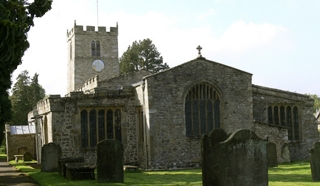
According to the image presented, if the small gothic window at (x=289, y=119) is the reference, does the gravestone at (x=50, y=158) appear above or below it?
below

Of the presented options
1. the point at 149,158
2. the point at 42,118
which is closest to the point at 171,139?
the point at 149,158

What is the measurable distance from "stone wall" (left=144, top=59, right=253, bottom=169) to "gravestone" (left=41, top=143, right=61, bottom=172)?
4.40 m

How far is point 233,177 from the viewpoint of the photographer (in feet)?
31.5

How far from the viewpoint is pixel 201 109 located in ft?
75.5

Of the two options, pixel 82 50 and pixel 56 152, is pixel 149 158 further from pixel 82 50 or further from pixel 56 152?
pixel 82 50

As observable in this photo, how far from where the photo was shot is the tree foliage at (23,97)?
47.3 metres

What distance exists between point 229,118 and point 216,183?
40.7 feet

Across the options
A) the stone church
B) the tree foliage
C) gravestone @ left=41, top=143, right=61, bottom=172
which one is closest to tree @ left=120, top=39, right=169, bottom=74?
the tree foliage

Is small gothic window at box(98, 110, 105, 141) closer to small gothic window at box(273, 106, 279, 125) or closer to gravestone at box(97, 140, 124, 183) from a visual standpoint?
gravestone at box(97, 140, 124, 183)

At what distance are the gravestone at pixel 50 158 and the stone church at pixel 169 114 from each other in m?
1.69

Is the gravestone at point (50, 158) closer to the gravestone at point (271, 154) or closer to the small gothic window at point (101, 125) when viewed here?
the small gothic window at point (101, 125)

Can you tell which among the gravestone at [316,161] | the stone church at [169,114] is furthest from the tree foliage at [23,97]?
the gravestone at [316,161]

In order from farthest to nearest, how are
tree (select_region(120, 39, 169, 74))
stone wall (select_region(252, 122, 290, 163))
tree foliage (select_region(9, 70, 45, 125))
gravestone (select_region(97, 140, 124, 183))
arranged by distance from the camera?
tree (select_region(120, 39, 169, 74)) → tree foliage (select_region(9, 70, 45, 125)) → stone wall (select_region(252, 122, 290, 163)) → gravestone (select_region(97, 140, 124, 183))

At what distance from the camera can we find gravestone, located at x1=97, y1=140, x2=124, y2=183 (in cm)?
1481
